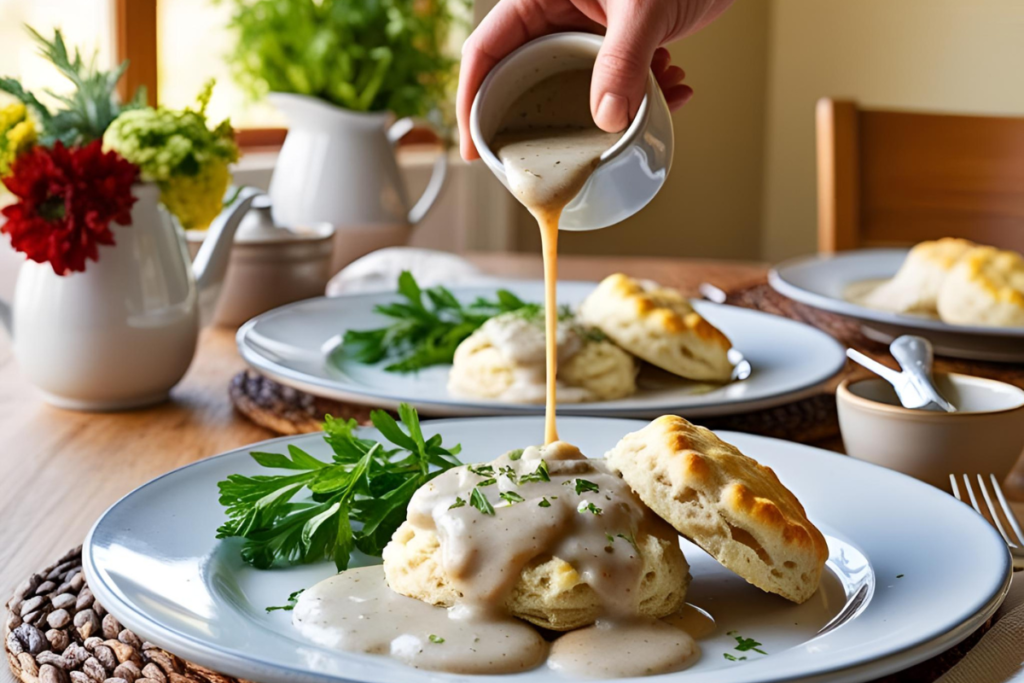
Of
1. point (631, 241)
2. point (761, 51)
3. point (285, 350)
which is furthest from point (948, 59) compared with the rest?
point (285, 350)

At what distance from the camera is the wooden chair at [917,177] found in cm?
319

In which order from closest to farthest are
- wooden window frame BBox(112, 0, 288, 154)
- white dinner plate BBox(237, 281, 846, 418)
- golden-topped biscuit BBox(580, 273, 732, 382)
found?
white dinner plate BBox(237, 281, 846, 418), golden-topped biscuit BBox(580, 273, 732, 382), wooden window frame BBox(112, 0, 288, 154)

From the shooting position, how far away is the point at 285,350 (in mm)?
1931

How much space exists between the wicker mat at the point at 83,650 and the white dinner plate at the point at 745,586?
0.16 ft

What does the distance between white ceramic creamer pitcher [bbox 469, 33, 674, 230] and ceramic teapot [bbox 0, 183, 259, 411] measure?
2.02ft

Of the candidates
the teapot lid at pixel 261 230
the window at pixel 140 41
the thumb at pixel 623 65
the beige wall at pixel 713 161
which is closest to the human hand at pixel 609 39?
the thumb at pixel 623 65

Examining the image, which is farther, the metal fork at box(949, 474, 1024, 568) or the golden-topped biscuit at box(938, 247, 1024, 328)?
the golden-topped biscuit at box(938, 247, 1024, 328)

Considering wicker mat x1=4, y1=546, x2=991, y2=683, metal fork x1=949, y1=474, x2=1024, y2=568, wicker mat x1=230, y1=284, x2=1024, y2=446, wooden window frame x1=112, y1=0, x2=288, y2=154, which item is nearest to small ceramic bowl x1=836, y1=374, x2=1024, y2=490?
metal fork x1=949, y1=474, x2=1024, y2=568

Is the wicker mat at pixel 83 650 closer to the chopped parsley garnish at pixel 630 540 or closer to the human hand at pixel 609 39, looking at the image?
the chopped parsley garnish at pixel 630 540

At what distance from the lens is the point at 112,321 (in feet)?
5.64

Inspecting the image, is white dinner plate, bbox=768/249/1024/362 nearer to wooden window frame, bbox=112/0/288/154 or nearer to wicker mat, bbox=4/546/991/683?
wicker mat, bbox=4/546/991/683

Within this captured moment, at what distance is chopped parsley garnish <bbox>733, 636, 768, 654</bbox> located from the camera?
3.16ft

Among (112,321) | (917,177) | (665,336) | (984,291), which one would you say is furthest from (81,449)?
(917,177)

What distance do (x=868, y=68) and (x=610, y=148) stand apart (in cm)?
455
